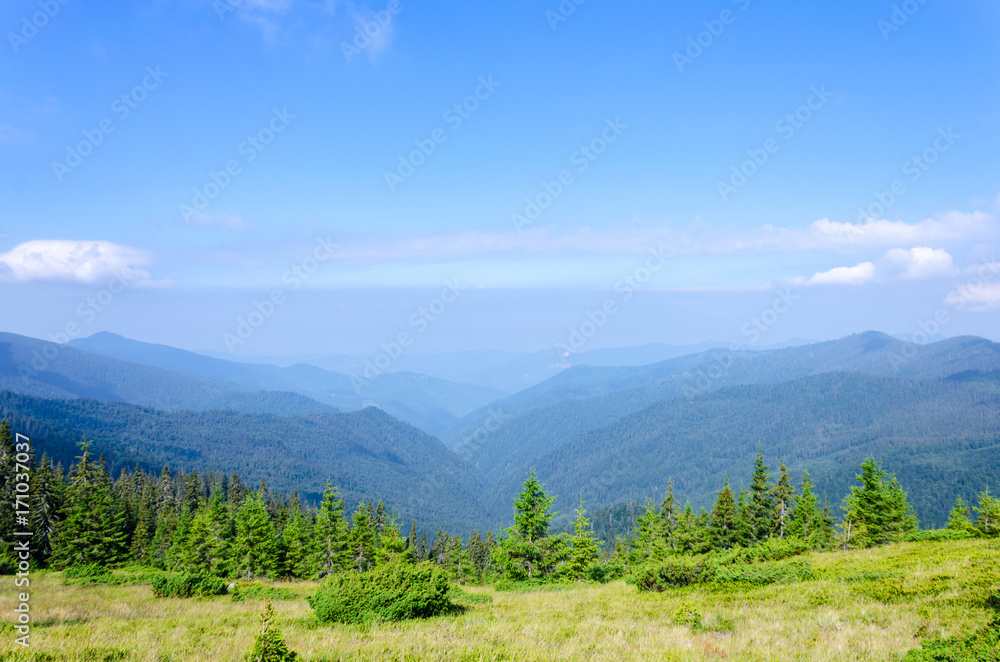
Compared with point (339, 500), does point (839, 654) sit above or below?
above

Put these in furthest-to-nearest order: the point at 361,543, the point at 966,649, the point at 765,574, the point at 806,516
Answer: the point at 361,543 < the point at 806,516 < the point at 765,574 < the point at 966,649

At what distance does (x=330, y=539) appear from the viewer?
173 ft

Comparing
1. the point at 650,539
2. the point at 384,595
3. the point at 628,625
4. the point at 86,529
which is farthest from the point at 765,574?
the point at 86,529

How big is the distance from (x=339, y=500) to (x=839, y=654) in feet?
166

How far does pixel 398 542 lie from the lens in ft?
158

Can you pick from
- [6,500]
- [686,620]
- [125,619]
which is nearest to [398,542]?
[125,619]

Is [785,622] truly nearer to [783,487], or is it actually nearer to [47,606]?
[47,606]

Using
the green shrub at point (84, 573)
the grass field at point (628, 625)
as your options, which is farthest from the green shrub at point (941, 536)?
the green shrub at point (84, 573)

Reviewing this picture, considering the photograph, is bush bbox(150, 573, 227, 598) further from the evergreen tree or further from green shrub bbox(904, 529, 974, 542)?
the evergreen tree

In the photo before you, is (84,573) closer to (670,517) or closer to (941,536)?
(941,536)

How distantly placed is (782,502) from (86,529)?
243 ft

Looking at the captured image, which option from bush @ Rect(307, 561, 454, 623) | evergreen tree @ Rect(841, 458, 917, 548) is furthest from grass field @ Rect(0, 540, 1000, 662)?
evergreen tree @ Rect(841, 458, 917, 548)

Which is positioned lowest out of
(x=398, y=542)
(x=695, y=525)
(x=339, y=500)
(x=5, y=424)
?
(x=695, y=525)

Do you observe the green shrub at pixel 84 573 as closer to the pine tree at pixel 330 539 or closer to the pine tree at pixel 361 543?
the pine tree at pixel 330 539
